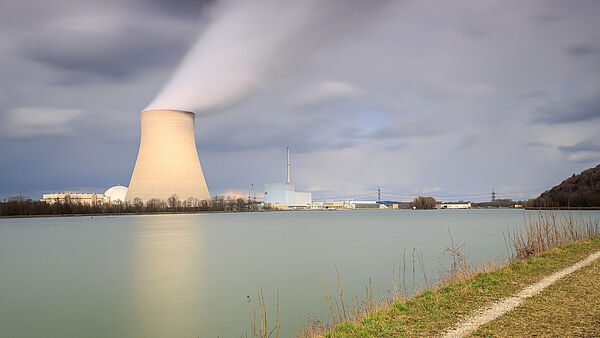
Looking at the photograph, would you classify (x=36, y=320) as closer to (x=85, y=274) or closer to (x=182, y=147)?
(x=85, y=274)

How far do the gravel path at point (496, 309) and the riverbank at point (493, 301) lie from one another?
0.08 m

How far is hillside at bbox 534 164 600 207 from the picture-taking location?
5484cm

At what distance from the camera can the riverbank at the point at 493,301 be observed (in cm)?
407

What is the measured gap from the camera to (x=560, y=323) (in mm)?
4098

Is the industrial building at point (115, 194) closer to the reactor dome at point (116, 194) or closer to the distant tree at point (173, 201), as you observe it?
the reactor dome at point (116, 194)

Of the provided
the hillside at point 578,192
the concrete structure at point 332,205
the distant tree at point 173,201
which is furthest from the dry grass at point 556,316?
the concrete structure at point 332,205

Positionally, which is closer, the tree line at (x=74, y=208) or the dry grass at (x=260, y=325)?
the dry grass at (x=260, y=325)

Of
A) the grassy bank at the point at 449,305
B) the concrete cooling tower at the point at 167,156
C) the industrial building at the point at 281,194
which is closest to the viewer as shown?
the grassy bank at the point at 449,305

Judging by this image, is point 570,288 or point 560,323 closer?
point 560,323

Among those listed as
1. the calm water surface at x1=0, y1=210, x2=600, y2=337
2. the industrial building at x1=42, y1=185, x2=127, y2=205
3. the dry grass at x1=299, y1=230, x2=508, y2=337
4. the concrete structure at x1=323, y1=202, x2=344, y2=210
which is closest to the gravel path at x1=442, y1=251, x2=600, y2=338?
the dry grass at x1=299, y1=230, x2=508, y2=337

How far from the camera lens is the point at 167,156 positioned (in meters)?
32.8

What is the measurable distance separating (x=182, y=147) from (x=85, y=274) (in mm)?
22367

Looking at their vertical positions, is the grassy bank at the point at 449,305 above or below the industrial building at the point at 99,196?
below

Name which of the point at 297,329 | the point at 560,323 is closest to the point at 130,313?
the point at 297,329
